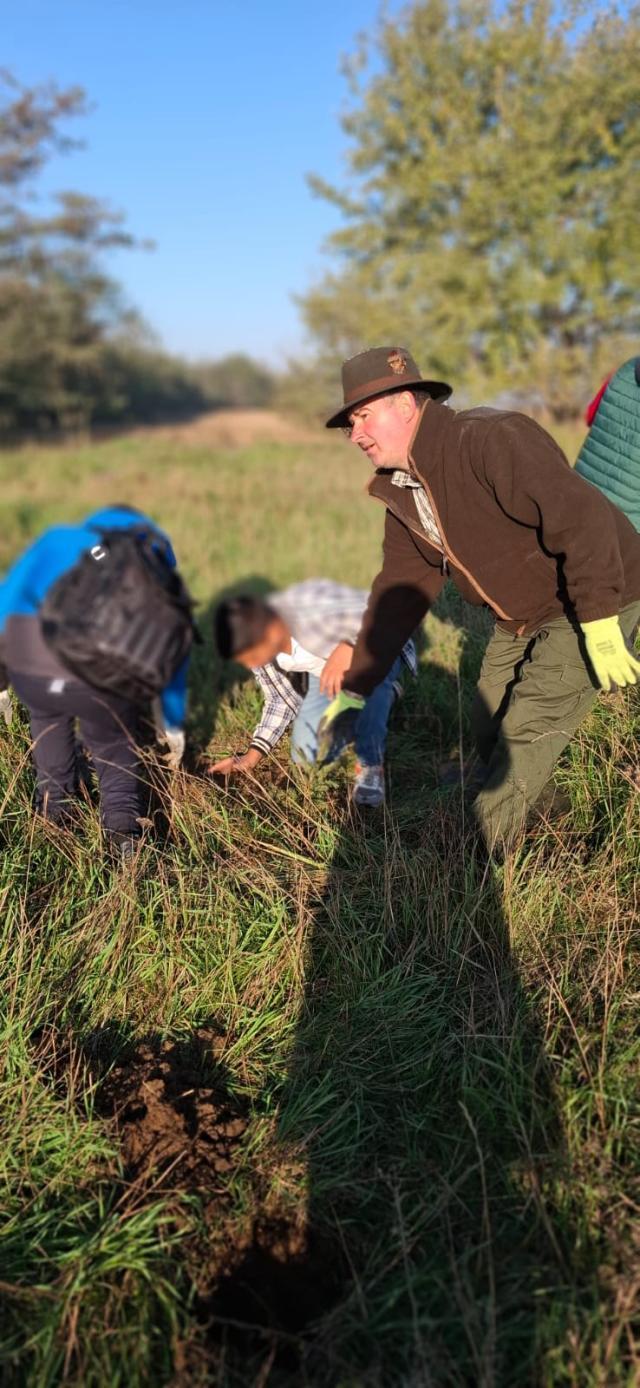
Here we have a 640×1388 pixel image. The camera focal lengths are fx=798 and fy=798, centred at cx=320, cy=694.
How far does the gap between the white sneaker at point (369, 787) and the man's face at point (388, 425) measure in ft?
4.29

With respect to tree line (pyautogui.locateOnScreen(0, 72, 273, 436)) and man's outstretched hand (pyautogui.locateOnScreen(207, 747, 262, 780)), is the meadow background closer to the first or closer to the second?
man's outstretched hand (pyautogui.locateOnScreen(207, 747, 262, 780))

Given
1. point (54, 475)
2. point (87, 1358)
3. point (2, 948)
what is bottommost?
point (87, 1358)

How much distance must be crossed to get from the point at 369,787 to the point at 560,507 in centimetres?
141

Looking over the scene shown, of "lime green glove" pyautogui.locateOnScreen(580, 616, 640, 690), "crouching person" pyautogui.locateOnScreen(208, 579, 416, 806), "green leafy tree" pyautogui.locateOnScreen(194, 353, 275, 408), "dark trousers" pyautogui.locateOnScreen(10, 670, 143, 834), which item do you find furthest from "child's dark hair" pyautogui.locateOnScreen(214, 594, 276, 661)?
"green leafy tree" pyautogui.locateOnScreen(194, 353, 275, 408)

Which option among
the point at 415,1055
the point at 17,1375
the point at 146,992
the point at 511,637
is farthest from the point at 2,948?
the point at 511,637

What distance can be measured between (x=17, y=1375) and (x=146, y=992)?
963mm

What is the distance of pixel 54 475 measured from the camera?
17859 millimetres

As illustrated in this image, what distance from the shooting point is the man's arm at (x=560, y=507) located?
8.46ft

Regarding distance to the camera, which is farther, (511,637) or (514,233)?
(514,233)

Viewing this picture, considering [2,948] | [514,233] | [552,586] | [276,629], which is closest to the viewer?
[276,629]

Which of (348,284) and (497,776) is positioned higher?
(348,284)

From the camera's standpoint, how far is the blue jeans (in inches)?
138

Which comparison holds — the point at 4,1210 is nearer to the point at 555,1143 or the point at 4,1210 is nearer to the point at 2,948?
the point at 2,948

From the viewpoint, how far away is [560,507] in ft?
8.43
